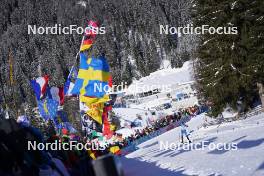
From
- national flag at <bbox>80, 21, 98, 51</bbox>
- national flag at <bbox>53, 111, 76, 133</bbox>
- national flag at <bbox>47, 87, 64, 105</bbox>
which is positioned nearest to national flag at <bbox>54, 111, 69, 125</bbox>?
national flag at <bbox>53, 111, 76, 133</bbox>

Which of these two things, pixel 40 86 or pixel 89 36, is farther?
pixel 40 86

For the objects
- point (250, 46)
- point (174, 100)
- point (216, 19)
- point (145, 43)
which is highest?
point (145, 43)

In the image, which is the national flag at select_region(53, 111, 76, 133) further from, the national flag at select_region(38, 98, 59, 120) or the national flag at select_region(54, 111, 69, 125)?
the national flag at select_region(38, 98, 59, 120)

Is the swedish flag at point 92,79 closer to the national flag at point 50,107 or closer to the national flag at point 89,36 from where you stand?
the national flag at point 89,36

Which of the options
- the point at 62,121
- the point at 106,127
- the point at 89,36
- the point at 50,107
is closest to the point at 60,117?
the point at 62,121

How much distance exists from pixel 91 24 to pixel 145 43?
160194 mm

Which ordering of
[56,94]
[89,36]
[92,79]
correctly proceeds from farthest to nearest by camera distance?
[56,94], [89,36], [92,79]

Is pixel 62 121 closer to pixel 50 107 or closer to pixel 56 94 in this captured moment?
pixel 50 107

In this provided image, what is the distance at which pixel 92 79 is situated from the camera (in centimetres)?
1574

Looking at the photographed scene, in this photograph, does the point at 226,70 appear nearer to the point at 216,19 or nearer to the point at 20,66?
the point at 216,19

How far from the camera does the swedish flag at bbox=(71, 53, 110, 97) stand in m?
15.6

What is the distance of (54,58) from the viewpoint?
595ft

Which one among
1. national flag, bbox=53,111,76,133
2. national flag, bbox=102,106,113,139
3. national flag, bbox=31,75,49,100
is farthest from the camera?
national flag, bbox=31,75,49,100

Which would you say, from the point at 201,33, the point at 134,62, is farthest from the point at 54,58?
the point at 201,33
